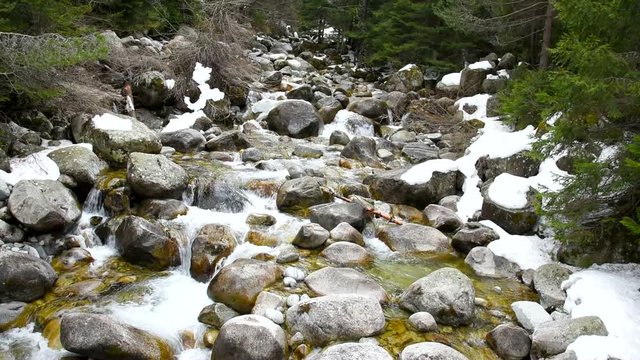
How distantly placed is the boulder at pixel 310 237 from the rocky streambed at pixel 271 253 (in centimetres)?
2

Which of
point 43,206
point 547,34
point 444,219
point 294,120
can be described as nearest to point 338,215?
point 444,219

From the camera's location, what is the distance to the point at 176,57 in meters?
14.8

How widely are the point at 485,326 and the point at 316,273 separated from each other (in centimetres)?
224

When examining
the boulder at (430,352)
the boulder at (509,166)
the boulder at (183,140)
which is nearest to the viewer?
the boulder at (430,352)

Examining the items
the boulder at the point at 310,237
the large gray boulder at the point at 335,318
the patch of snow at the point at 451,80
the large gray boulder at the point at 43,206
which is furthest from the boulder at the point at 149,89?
the patch of snow at the point at 451,80

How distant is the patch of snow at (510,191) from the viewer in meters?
8.26

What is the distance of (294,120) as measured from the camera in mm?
14031

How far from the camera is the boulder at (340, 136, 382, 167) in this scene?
12070 millimetres

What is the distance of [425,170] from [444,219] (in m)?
1.54

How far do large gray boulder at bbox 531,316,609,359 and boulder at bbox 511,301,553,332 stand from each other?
0.28 metres

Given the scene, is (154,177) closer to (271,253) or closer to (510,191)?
(271,253)

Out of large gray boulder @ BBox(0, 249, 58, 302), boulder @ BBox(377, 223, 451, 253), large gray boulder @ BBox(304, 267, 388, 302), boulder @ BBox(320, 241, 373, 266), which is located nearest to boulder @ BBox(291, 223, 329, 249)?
boulder @ BBox(320, 241, 373, 266)

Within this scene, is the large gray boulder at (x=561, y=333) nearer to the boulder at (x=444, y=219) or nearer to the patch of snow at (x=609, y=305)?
the patch of snow at (x=609, y=305)

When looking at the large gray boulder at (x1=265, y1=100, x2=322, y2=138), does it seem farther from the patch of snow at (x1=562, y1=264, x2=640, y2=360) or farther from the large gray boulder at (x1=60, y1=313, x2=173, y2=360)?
the large gray boulder at (x1=60, y1=313, x2=173, y2=360)
